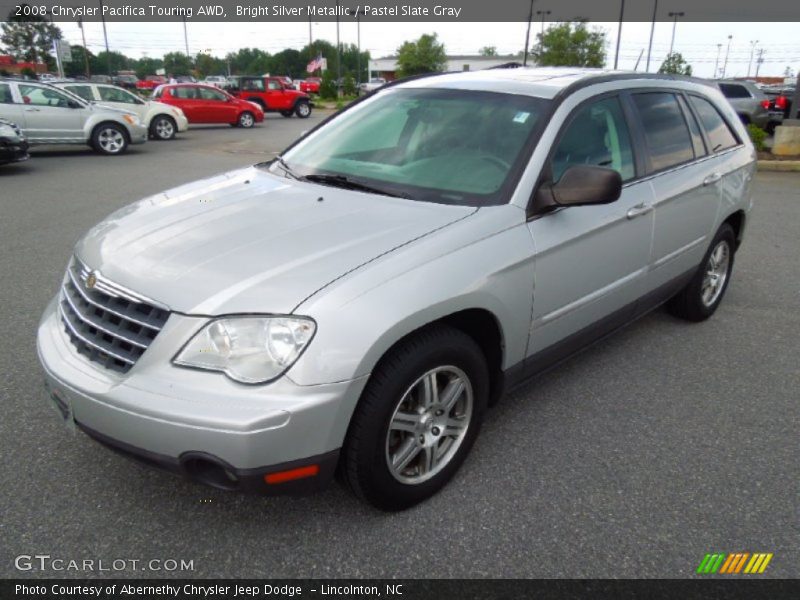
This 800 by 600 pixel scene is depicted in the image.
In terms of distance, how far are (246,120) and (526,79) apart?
70.6 ft

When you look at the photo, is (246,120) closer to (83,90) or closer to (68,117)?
(83,90)

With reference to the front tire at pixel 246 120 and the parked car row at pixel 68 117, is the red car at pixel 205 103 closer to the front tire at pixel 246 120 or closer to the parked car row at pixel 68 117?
the front tire at pixel 246 120

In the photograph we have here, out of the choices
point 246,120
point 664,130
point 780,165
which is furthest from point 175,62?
point 664,130

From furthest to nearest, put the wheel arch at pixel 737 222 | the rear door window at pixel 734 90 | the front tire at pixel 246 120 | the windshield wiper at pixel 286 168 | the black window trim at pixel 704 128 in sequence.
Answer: the front tire at pixel 246 120 → the rear door window at pixel 734 90 → the wheel arch at pixel 737 222 → the black window trim at pixel 704 128 → the windshield wiper at pixel 286 168

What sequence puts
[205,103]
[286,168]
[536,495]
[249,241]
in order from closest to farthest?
[249,241], [536,495], [286,168], [205,103]

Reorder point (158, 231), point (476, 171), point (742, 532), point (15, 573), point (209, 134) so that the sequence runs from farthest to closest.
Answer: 1. point (209, 134)
2. point (476, 171)
3. point (158, 231)
4. point (742, 532)
5. point (15, 573)

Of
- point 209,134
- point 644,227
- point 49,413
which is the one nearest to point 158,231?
point 49,413

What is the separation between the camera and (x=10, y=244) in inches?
258

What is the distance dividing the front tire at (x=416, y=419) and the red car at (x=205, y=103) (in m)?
21.8

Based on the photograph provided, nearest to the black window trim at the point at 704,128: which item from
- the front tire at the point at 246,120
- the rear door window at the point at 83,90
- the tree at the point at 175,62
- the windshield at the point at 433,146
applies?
the windshield at the point at 433,146

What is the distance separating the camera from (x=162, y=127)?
60.5 feet

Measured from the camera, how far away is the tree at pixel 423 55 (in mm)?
83000

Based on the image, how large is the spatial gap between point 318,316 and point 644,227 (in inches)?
86.8
